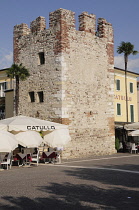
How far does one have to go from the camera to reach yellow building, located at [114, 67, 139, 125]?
3417 centimetres

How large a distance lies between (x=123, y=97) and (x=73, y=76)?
15.3 metres

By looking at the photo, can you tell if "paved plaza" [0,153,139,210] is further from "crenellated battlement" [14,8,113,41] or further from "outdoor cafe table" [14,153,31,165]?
"crenellated battlement" [14,8,113,41]

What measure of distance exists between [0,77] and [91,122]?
16.3 m

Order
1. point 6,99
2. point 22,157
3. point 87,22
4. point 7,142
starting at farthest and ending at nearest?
point 6,99, point 87,22, point 22,157, point 7,142

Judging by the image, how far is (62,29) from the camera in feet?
66.7

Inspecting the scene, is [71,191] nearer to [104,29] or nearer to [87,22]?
[87,22]

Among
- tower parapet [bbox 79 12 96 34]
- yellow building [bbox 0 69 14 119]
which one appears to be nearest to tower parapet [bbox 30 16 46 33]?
tower parapet [bbox 79 12 96 34]

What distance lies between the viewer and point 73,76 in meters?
20.8

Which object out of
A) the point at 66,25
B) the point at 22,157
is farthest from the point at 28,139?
the point at 66,25

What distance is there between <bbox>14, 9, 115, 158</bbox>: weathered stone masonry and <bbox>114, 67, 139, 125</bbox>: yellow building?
35.1 ft

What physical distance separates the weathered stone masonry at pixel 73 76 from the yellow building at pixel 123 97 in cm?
1071

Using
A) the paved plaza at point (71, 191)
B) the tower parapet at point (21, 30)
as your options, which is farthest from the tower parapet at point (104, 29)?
the paved plaza at point (71, 191)

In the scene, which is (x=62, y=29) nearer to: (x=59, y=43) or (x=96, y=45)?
(x=59, y=43)

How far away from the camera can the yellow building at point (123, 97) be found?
112ft
